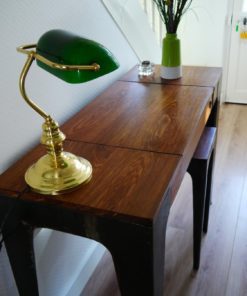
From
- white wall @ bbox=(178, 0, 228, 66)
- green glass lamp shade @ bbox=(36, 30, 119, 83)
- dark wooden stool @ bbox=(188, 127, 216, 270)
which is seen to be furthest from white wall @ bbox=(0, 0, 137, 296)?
white wall @ bbox=(178, 0, 228, 66)

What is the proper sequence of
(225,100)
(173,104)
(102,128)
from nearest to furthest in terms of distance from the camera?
(102,128) < (173,104) < (225,100)

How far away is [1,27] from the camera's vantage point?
875 mm

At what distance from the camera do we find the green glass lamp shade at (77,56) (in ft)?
2.11

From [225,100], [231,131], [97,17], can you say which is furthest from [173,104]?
[225,100]

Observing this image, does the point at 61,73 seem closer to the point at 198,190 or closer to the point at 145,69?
the point at 198,190

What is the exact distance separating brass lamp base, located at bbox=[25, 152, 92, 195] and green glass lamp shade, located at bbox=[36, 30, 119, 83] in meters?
0.24

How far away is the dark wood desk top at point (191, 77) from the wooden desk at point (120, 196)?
29 cm

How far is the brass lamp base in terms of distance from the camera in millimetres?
778

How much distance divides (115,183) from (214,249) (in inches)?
42.0

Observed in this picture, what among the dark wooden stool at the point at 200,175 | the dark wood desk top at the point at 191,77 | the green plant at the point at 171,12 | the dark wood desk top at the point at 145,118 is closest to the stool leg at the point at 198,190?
the dark wooden stool at the point at 200,175

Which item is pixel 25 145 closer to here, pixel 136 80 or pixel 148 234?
pixel 148 234

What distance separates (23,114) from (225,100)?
9.36 feet

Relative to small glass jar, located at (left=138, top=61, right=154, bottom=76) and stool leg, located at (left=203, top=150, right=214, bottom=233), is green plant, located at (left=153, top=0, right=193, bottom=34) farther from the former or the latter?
stool leg, located at (left=203, top=150, right=214, bottom=233)

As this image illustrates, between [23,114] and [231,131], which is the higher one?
[23,114]
